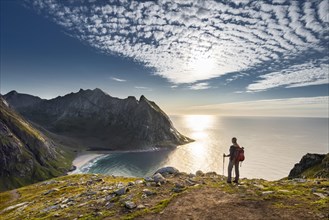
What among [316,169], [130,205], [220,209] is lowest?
[316,169]

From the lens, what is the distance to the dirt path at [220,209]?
1447 cm

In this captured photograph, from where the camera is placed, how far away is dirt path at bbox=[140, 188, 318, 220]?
47.5 feet

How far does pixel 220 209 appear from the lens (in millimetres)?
16156

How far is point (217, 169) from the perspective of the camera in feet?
646

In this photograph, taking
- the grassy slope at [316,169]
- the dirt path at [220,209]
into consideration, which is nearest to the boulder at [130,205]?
the dirt path at [220,209]

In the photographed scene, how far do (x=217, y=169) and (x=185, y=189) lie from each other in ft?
617

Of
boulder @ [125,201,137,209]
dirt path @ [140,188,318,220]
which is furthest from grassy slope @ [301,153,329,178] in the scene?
boulder @ [125,201,137,209]

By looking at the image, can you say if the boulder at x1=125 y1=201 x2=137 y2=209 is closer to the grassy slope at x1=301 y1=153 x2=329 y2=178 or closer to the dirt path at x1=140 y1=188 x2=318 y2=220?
the dirt path at x1=140 y1=188 x2=318 y2=220

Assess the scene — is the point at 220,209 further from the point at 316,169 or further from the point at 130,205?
the point at 316,169

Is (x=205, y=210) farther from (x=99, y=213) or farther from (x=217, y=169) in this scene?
(x=217, y=169)

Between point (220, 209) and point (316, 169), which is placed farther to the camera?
point (316, 169)

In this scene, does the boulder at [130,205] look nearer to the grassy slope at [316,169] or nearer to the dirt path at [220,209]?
the dirt path at [220,209]

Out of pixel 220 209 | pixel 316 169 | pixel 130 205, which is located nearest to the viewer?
pixel 220 209

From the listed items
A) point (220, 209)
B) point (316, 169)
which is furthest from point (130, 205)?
point (316, 169)
